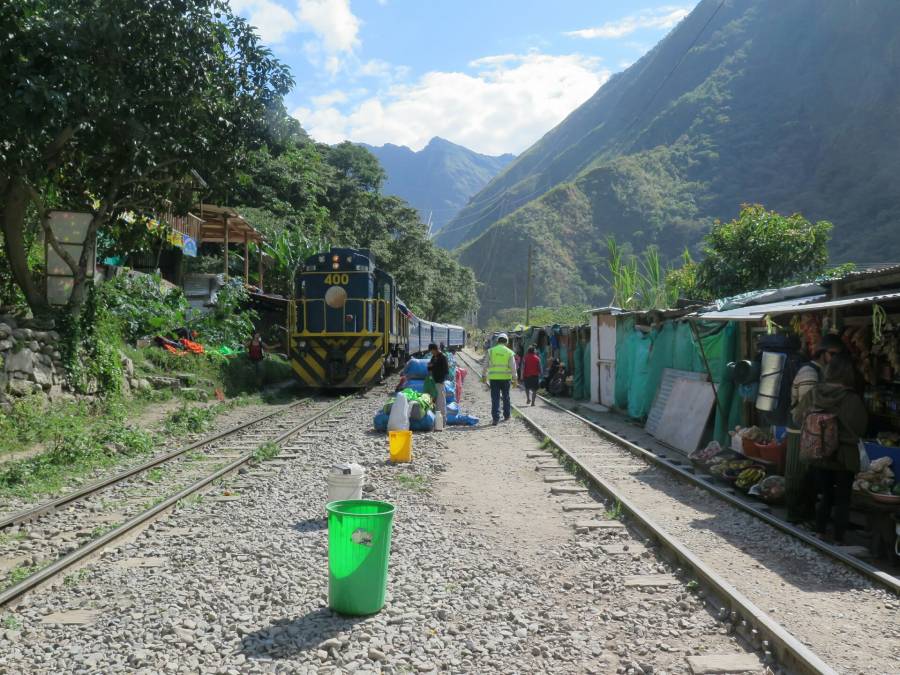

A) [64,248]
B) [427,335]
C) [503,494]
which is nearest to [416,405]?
[503,494]

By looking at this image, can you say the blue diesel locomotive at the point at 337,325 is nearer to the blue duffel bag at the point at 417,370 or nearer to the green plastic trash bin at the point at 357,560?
the blue duffel bag at the point at 417,370

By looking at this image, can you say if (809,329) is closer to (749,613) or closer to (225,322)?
(749,613)

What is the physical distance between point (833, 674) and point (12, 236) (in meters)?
14.0

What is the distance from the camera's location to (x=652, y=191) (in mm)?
92375

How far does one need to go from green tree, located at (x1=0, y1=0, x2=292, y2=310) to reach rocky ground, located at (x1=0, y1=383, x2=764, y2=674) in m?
6.70

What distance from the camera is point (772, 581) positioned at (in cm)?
543

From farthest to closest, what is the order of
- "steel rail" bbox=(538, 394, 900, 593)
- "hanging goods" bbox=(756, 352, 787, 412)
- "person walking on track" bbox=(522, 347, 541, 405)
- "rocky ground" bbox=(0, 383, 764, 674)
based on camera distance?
"person walking on track" bbox=(522, 347, 541, 405) < "hanging goods" bbox=(756, 352, 787, 412) < "steel rail" bbox=(538, 394, 900, 593) < "rocky ground" bbox=(0, 383, 764, 674)

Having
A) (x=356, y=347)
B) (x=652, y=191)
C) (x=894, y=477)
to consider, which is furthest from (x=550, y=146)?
(x=894, y=477)

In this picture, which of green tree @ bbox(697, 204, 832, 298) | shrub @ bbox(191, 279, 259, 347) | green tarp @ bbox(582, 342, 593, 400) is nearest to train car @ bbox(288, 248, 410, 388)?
shrub @ bbox(191, 279, 259, 347)

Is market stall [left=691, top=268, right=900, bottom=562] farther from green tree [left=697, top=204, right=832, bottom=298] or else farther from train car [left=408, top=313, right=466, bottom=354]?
train car [left=408, top=313, right=466, bottom=354]

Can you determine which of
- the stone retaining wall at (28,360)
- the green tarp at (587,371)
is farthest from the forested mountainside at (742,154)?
the stone retaining wall at (28,360)

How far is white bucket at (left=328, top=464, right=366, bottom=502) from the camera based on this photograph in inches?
275

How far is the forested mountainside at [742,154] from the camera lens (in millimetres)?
74438

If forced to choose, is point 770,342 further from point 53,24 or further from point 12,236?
point 12,236
